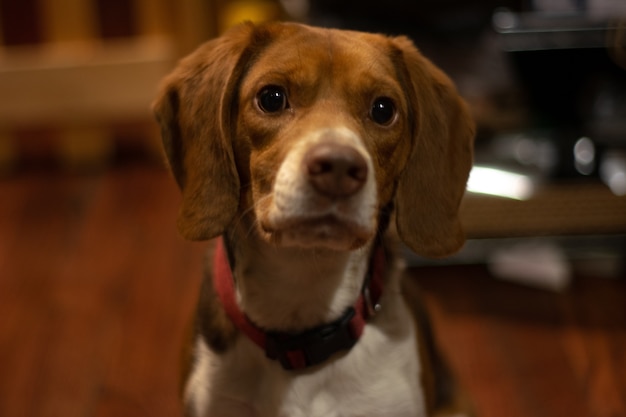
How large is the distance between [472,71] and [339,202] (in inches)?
60.6

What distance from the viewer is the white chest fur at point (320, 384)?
1.54 metres

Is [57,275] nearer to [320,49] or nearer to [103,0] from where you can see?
[103,0]

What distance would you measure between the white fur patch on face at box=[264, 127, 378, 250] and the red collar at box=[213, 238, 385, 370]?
22 cm

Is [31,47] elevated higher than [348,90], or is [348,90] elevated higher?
[348,90]

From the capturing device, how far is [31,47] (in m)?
3.27

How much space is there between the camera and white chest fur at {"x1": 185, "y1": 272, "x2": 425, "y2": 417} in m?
1.54

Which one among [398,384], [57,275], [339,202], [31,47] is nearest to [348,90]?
[339,202]

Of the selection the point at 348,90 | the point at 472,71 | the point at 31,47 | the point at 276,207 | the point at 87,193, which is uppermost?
the point at 348,90

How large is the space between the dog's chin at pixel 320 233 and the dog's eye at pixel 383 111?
0.19 meters

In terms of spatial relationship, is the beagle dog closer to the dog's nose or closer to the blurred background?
the dog's nose

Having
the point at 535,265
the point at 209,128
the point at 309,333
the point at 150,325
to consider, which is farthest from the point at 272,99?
the point at 535,265

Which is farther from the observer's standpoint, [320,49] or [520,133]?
[520,133]

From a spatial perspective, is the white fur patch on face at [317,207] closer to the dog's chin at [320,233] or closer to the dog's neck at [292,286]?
the dog's chin at [320,233]

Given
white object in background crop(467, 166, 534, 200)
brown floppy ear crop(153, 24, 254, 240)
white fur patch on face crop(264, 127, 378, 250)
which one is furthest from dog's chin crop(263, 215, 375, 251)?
white object in background crop(467, 166, 534, 200)
